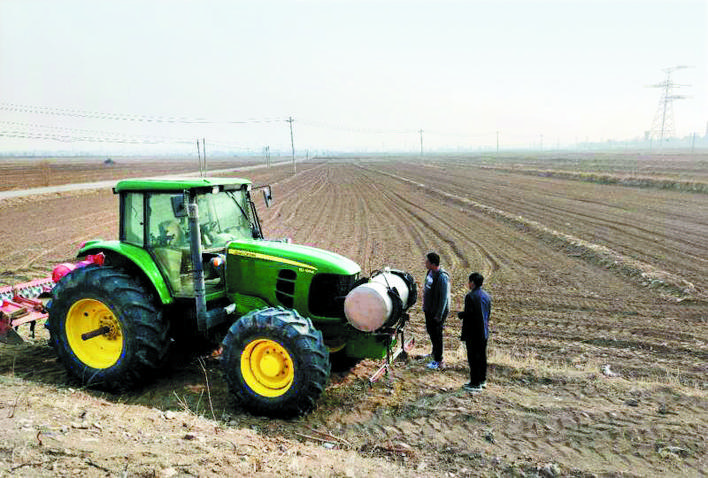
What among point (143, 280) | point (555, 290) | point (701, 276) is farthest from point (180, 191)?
point (701, 276)

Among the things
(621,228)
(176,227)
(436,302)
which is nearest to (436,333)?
(436,302)

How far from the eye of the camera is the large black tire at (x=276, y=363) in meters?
4.92

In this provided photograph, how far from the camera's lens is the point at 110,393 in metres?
5.72

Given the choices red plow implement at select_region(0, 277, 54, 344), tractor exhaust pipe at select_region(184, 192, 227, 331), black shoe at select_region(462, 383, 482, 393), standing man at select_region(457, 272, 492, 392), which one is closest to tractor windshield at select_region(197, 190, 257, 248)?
tractor exhaust pipe at select_region(184, 192, 227, 331)

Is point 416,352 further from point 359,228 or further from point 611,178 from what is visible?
point 611,178

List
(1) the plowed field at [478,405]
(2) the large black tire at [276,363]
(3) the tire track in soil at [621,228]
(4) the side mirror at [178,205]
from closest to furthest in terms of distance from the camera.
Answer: (1) the plowed field at [478,405] → (2) the large black tire at [276,363] → (4) the side mirror at [178,205] → (3) the tire track in soil at [621,228]

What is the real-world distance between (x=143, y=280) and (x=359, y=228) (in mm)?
12657

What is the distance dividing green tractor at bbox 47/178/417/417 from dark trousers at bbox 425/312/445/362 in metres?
0.53

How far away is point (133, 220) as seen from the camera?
20.2 ft

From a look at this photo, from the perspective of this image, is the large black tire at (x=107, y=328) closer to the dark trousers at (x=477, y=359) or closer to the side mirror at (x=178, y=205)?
the side mirror at (x=178, y=205)

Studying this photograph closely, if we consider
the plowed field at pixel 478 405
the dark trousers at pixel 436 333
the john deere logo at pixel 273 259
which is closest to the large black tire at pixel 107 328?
the plowed field at pixel 478 405

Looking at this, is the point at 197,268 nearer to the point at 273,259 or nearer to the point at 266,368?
the point at 273,259

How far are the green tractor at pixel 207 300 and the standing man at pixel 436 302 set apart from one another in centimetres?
38

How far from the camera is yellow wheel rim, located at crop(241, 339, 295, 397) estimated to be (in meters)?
5.12
